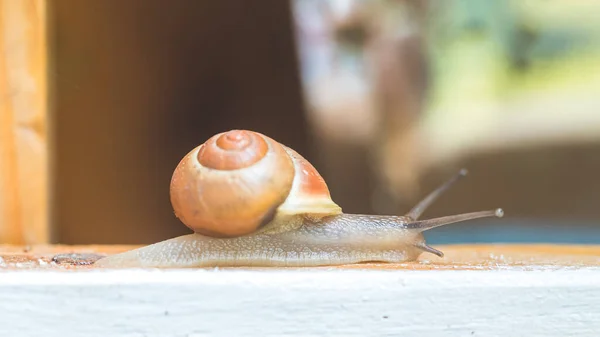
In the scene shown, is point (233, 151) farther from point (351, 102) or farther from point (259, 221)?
point (351, 102)

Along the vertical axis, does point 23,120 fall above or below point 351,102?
below

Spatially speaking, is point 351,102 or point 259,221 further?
point 351,102

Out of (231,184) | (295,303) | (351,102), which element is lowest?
(295,303)

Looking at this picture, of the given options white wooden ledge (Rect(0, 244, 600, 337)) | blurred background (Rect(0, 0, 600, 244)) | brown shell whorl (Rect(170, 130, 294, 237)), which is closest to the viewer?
white wooden ledge (Rect(0, 244, 600, 337))

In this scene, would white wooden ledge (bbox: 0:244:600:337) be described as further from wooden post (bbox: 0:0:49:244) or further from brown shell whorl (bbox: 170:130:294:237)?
wooden post (bbox: 0:0:49:244)

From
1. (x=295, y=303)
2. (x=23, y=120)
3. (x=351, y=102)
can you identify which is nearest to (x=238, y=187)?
(x=295, y=303)

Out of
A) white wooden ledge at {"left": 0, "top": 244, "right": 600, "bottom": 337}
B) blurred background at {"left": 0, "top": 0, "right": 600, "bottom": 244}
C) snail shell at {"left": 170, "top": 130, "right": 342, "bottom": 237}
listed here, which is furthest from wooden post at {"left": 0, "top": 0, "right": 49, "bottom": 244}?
white wooden ledge at {"left": 0, "top": 244, "right": 600, "bottom": 337}

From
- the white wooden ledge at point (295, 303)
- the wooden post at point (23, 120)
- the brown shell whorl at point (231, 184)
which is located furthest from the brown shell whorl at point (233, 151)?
the wooden post at point (23, 120)
